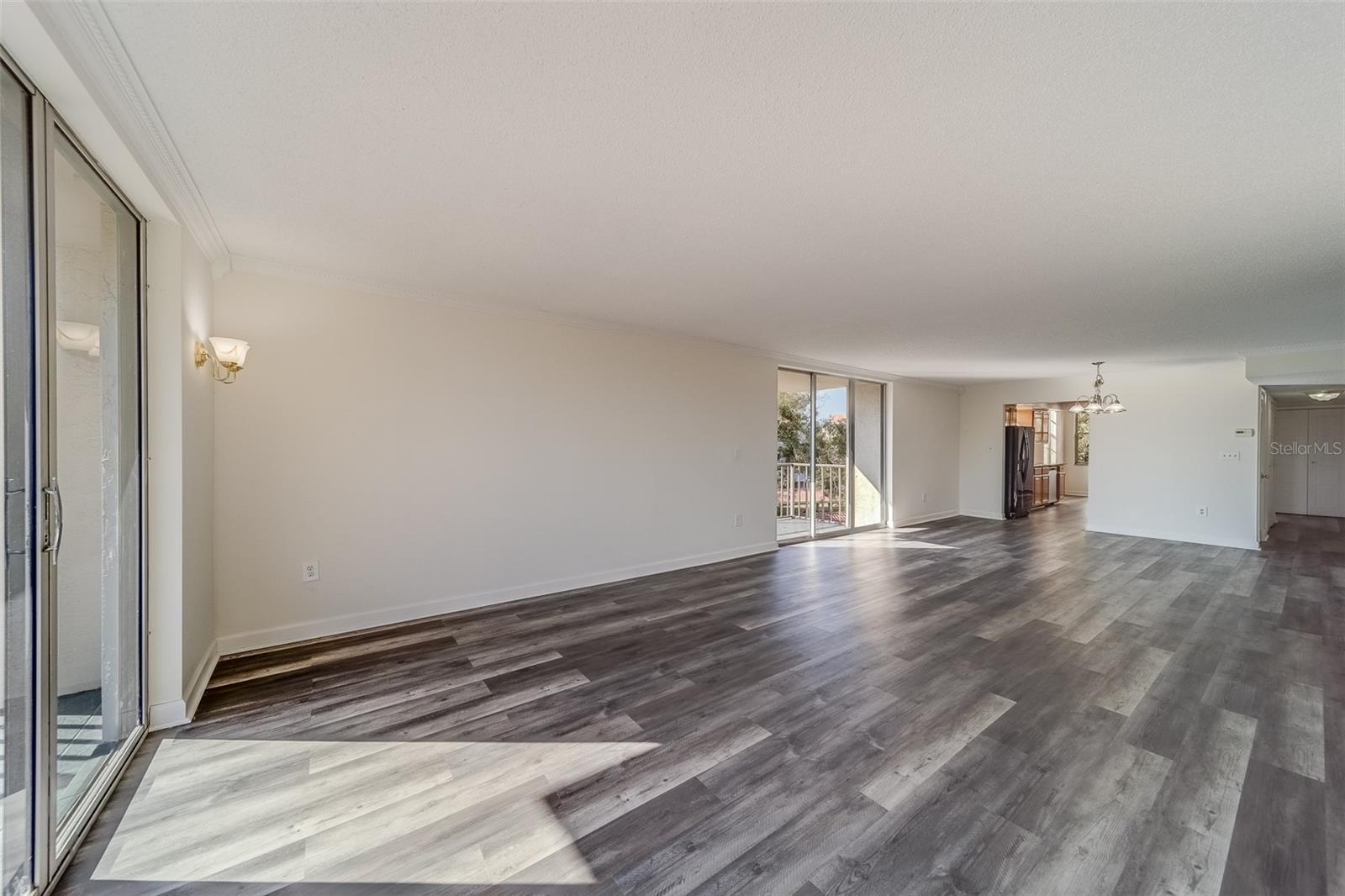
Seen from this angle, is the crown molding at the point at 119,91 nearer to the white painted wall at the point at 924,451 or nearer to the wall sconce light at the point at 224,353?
the wall sconce light at the point at 224,353

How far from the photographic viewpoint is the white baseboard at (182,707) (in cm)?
231

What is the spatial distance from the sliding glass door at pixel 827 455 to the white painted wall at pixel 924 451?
0.25 meters

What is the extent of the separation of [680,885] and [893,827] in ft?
2.47

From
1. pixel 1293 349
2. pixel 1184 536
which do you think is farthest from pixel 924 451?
pixel 1293 349

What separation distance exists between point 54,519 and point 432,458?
2.21 meters

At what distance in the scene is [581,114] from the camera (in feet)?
5.54

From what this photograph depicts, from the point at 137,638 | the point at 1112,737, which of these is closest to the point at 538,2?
the point at 137,638

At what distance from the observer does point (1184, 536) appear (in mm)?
6848

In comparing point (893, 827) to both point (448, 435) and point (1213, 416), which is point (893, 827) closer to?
point (448, 435)

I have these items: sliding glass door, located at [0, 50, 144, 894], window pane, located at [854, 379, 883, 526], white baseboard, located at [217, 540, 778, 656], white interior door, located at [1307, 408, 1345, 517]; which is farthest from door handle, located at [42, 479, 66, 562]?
white interior door, located at [1307, 408, 1345, 517]

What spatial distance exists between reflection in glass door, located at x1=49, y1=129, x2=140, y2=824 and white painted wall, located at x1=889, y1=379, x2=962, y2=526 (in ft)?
26.4

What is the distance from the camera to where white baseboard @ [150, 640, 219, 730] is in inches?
91.0

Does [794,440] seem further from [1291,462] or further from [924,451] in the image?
[1291,462]

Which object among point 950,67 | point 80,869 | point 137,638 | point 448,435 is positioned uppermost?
point 950,67
